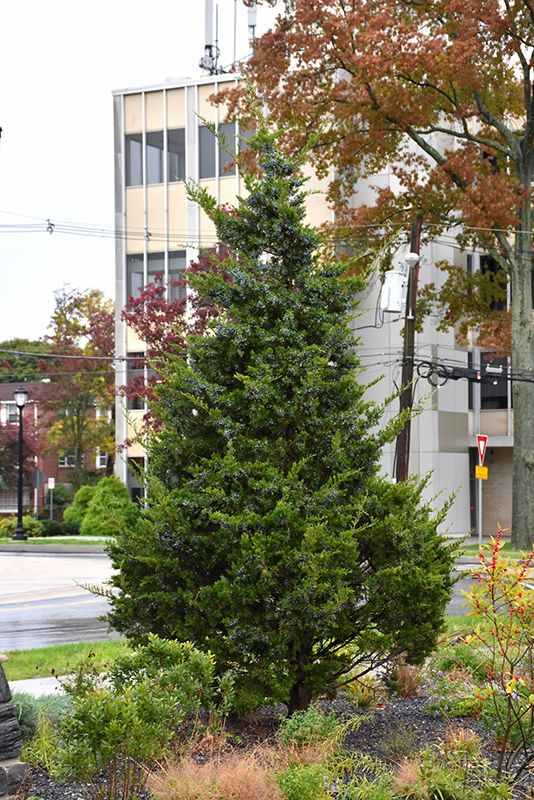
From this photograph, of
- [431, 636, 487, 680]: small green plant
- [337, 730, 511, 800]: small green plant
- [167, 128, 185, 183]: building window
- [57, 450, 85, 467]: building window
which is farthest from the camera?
[57, 450, 85, 467]: building window

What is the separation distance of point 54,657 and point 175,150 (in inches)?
1292

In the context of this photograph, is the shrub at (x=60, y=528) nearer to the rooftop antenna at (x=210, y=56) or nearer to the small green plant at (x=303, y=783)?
the rooftop antenna at (x=210, y=56)

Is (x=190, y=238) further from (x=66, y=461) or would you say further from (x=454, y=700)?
(x=454, y=700)

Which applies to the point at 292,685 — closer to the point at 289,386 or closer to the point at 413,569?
the point at 413,569

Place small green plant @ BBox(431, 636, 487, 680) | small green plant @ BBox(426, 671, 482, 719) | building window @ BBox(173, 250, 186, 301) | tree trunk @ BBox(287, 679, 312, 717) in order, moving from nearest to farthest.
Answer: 1. tree trunk @ BBox(287, 679, 312, 717)
2. small green plant @ BBox(426, 671, 482, 719)
3. small green plant @ BBox(431, 636, 487, 680)
4. building window @ BBox(173, 250, 186, 301)

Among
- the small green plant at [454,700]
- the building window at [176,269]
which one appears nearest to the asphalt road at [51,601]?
the small green plant at [454,700]

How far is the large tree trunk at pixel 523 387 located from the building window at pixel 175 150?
17999mm

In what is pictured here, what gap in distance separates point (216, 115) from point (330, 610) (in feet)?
120

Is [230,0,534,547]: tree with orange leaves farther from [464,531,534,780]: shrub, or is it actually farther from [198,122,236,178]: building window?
[464,531,534,780]: shrub

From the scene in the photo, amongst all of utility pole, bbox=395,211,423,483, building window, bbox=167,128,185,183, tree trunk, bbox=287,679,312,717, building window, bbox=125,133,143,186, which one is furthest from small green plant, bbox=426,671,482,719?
building window, bbox=125,133,143,186

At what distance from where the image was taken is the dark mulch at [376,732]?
6.66m

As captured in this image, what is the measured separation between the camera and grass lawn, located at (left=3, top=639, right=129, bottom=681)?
11.7 meters

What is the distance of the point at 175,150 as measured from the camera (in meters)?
43.1

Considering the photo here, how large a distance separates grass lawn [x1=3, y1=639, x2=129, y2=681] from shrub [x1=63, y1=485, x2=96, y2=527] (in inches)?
1196
